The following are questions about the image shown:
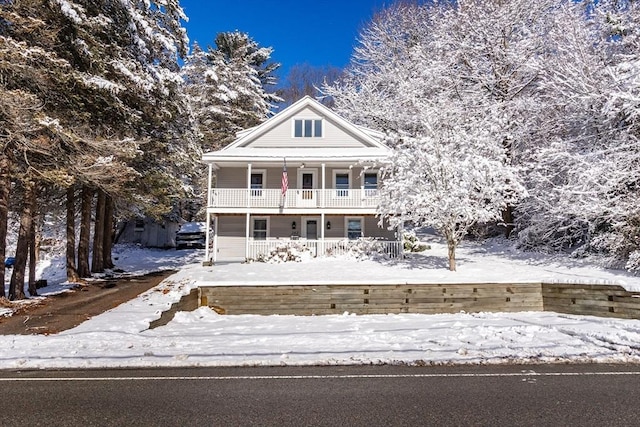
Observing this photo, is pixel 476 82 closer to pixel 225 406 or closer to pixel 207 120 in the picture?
pixel 207 120

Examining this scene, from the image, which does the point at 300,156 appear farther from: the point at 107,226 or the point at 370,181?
the point at 107,226

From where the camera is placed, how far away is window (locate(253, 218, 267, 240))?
66.1 feet

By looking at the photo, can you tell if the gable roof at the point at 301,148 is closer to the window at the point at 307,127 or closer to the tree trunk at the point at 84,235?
the window at the point at 307,127

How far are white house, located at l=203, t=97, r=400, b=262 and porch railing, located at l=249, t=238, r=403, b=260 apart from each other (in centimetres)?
5

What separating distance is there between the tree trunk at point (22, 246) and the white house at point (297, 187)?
803 cm

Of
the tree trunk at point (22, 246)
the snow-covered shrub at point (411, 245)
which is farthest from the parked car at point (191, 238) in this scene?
the tree trunk at point (22, 246)

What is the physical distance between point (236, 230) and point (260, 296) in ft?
32.7

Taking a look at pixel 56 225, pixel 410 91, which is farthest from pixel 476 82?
pixel 56 225

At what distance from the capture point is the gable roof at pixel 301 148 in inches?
733

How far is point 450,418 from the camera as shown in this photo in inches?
149

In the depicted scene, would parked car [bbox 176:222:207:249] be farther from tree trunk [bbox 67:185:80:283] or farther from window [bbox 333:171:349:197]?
tree trunk [bbox 67:185:80:283]

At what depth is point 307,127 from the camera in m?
20.9

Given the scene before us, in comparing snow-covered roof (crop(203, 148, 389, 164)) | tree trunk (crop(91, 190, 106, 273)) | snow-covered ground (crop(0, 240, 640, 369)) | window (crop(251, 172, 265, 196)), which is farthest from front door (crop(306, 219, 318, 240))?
tree trunk (crop(91, 190, 106, 273))

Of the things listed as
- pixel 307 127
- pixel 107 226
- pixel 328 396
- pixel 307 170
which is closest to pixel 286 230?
pixel 307 170
